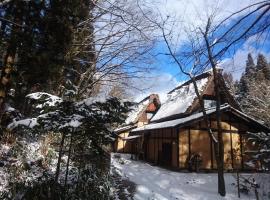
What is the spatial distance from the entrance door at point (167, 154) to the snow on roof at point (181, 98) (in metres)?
2.90

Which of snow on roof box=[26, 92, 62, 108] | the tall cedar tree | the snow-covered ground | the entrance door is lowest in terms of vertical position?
the snow-covered ground

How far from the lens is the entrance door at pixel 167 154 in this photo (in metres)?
21.0

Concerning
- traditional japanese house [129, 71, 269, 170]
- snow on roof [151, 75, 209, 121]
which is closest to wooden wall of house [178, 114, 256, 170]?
traditional japanese house [129, 71, 269, 170]

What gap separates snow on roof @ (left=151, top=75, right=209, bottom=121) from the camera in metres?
23.0

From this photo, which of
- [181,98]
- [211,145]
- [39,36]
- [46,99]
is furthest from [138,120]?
[46,99]

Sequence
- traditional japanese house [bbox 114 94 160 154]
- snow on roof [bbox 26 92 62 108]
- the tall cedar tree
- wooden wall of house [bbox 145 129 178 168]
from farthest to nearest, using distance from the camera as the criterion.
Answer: traditional japanese house [bbox 114 94 160 154] < wooden wall of house [bbox 145 129 178 168] < the tall cedar tree < snow on roof [bbox 26 92 62 108]

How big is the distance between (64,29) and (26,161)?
4923 millimetres

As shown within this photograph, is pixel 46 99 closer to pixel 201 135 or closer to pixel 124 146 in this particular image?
pixel 201 135

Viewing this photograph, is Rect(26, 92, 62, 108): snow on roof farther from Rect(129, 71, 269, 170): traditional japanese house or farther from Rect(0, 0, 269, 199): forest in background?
Rect(129, 71, 269, 170): traditional japanese house

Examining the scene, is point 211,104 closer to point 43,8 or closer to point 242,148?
point 242,148

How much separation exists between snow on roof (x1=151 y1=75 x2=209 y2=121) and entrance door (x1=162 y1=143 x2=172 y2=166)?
114 inches

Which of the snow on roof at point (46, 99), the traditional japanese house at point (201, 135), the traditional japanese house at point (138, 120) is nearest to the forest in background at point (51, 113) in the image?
the snow on roof at point (46, 99)

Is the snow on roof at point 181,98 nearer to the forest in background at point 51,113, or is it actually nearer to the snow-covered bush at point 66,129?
the forest in background at point 51,113

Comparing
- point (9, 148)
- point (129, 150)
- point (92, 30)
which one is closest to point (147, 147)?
point (129, 150)
